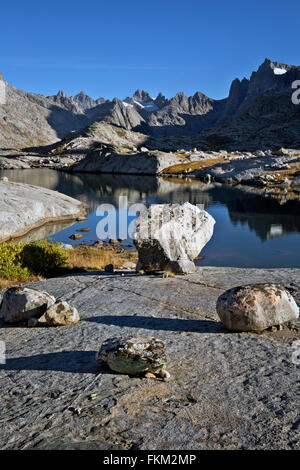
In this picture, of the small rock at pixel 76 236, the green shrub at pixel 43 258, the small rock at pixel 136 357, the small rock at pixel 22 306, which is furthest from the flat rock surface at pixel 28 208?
the small rock at pixel 136 357

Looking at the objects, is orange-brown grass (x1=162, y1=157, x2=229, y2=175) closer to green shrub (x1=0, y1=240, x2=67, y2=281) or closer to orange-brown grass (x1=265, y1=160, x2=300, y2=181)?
orange-brown grass (x1=265, y1=160, x2=300, y2=181)

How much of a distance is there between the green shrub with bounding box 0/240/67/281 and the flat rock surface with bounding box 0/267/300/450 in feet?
28.0

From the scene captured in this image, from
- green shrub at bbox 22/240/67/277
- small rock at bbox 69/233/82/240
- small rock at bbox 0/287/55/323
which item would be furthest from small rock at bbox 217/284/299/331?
small rock at bbox 69/233/82/240

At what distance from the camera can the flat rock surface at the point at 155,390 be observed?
22.6 ft

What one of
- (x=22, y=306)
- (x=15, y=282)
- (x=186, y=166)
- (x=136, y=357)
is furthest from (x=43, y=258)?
(x=186, y=166)

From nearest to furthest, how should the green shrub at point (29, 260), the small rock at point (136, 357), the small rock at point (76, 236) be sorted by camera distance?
the small rock at point (136, 357), the green shrub at point (29, 260), the small rock at point (76, 236)

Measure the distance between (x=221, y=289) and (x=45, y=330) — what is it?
8.49m

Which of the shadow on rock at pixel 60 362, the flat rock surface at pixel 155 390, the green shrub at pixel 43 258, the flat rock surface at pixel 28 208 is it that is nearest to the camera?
the flat rock surface at pixel 155 390

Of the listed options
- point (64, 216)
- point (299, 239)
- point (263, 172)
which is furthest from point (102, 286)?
point (263, 172)

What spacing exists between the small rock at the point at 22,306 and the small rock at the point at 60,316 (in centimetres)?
79

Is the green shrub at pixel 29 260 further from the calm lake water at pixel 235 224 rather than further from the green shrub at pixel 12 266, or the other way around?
the calm lake water at pixel 235 224

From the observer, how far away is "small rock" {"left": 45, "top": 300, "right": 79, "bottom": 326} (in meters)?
12.9
